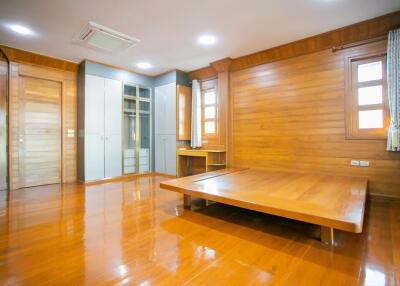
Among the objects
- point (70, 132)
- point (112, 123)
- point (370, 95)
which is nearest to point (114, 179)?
point (112, 123)

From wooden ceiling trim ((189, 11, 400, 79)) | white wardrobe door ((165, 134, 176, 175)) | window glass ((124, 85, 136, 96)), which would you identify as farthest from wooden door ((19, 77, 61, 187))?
wooden ceiling trim ((189, 11, 400, 79))

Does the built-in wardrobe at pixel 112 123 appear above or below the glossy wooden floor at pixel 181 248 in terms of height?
above

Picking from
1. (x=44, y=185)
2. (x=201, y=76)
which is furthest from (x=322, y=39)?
(x=44, y=185)

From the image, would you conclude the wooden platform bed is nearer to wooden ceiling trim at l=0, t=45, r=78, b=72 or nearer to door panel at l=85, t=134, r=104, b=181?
door panel at l=85, t=134, r=104, b=181

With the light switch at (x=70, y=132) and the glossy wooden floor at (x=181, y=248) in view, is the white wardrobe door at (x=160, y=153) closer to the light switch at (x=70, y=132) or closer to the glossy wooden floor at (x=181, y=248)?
the light switch at (x=70, y=132)

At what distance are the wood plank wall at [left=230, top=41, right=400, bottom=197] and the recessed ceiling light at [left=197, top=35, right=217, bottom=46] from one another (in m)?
1.10

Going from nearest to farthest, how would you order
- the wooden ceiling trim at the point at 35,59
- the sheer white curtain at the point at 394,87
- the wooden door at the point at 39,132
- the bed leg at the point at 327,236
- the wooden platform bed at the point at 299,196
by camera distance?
the wooden platform bed at the point at 299,196 → the bed leg at the point at 327,236 → the sheer white curtain at the point at 394,87 → the wooden ceiling trim at the point at 35,59 → the wooden door at the point at 39,132

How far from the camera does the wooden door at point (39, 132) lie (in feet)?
13.7

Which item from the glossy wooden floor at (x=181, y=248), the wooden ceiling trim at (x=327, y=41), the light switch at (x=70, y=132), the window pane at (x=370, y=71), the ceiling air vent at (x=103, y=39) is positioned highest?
the ceiling air vent at (x=103, y=39)

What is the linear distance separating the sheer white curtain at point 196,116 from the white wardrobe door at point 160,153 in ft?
2.56

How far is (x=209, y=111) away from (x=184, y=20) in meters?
2.45

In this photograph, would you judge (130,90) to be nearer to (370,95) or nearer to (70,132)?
(70,132)

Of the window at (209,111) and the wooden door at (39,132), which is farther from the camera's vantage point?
the window at (209,111)

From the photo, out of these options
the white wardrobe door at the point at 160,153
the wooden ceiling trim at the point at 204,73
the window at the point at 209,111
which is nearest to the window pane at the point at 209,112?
the window at the point at 209,111
